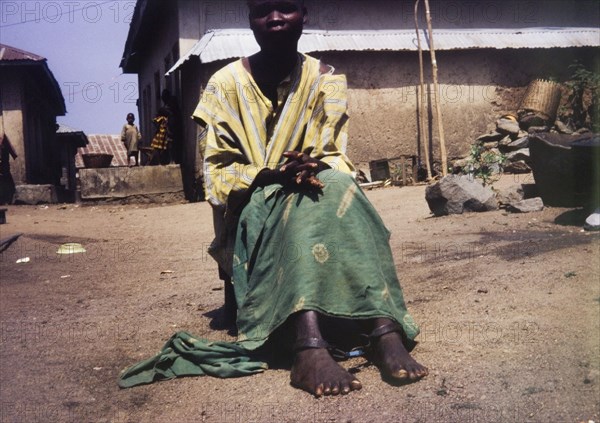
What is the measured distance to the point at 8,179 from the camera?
46.3ft

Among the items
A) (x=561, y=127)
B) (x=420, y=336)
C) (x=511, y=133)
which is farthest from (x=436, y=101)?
(x=420, y=336)

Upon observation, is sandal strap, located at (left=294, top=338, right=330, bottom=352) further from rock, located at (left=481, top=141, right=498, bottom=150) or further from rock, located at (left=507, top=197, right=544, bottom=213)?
rock, located at (left=481, top=141, right=498, bottom=150)

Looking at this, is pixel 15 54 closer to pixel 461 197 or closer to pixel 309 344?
pixel 461 197

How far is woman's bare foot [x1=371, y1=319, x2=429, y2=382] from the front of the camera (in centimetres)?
237

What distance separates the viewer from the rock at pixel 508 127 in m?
11.9

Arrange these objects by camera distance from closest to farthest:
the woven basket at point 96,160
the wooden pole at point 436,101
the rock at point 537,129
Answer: the wooden pole at point 436,101 → the rock at point 537,129 → the woven basket at point 96,160

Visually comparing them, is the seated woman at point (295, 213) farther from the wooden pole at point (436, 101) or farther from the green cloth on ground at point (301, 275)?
the wooden pole at point (436, 101)

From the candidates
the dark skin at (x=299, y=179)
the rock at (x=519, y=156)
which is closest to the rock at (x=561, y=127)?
the rock at (x=519, y=156)

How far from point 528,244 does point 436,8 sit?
9.36m

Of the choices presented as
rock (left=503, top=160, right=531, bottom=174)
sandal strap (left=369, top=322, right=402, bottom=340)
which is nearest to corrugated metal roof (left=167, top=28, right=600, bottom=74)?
rock (left=503, top=160, right=531, bottom=174)

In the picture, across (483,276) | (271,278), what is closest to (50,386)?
(271,278)

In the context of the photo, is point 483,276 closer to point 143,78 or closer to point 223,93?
point 223,93

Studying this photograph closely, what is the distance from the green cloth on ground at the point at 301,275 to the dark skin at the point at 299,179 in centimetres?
7

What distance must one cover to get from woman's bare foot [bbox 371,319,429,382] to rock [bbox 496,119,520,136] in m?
9.98
